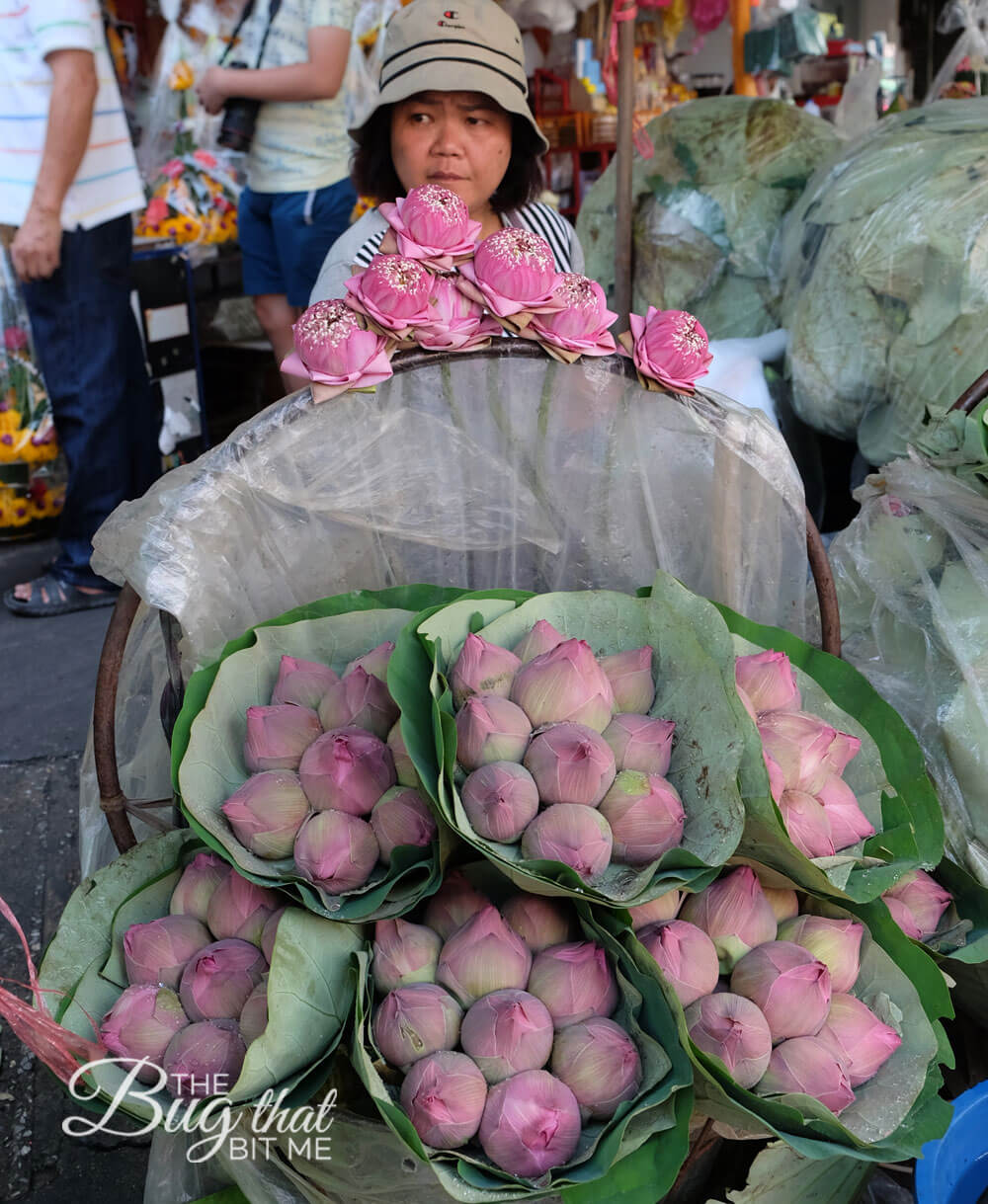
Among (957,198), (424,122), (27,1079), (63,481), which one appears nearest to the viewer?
(27,1079)

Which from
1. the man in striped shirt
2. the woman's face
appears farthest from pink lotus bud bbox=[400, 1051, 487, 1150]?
the man in striped shirt

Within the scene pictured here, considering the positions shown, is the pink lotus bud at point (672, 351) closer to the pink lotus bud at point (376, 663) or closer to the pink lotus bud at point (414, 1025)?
the pink lotus bud at point (376, 663)

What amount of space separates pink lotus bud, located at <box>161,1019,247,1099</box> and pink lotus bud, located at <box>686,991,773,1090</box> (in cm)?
38

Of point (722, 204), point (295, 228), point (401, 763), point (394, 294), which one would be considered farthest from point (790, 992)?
point (295, 228)

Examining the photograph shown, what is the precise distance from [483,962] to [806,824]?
0.32m

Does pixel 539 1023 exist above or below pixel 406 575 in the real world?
below

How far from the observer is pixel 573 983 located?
0.85 meters

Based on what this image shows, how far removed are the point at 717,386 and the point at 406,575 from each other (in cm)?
115

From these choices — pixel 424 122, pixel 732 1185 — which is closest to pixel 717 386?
pixel 424 122

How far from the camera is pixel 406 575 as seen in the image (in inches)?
50.1

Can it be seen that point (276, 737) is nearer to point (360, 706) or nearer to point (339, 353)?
point (360, 706)

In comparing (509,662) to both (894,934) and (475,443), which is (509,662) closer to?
(475,443)

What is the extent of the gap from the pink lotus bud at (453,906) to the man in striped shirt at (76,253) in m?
1.63

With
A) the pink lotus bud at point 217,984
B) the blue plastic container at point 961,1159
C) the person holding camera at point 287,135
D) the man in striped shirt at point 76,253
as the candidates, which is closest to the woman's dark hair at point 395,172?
the person holding camera at point 287,135
